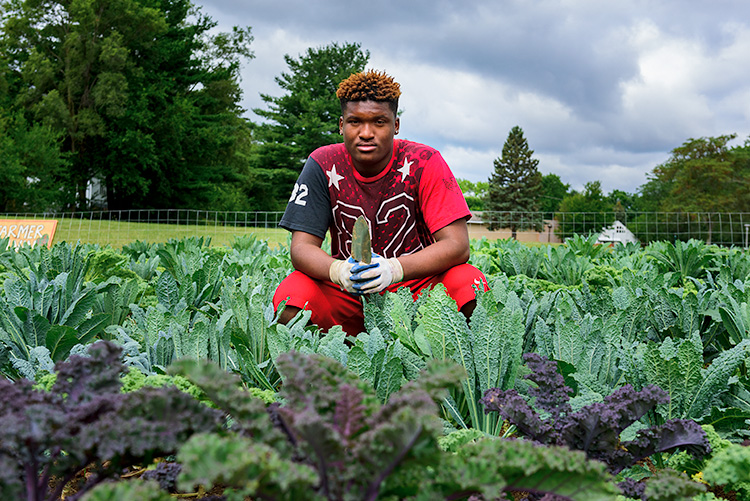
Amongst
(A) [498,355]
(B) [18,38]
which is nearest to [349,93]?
(A) [498,355]

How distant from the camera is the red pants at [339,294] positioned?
8.00 ft

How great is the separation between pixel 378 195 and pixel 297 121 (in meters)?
35.8

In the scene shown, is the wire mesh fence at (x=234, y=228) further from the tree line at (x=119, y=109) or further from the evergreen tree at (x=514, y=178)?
the evergreen tree at (x=514, y=178)

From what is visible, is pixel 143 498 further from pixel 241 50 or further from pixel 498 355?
pixel 241 50

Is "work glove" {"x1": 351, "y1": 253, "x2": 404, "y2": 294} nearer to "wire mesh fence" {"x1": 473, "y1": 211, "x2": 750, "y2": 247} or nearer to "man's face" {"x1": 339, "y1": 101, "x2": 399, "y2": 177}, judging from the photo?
"man's face" {"x1": 339, "y1": 101, "x2": 399, "y2": 177}

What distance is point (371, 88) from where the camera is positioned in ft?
8.07

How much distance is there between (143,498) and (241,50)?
38.4 metres

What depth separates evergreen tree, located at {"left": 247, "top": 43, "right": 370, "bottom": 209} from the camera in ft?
121

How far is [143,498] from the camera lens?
2.14 feet

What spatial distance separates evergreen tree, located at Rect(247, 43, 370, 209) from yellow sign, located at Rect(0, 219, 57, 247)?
98.3 feet

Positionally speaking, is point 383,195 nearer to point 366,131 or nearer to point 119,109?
point 366,131

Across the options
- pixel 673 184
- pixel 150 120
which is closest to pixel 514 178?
pixel 673 184

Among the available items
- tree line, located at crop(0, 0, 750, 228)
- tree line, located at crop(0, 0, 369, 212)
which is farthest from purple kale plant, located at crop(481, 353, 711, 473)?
tree line, located at crop(0, 0, 369, 212)

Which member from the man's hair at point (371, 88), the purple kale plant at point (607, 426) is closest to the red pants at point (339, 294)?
the man's hair at point (371, 88)
